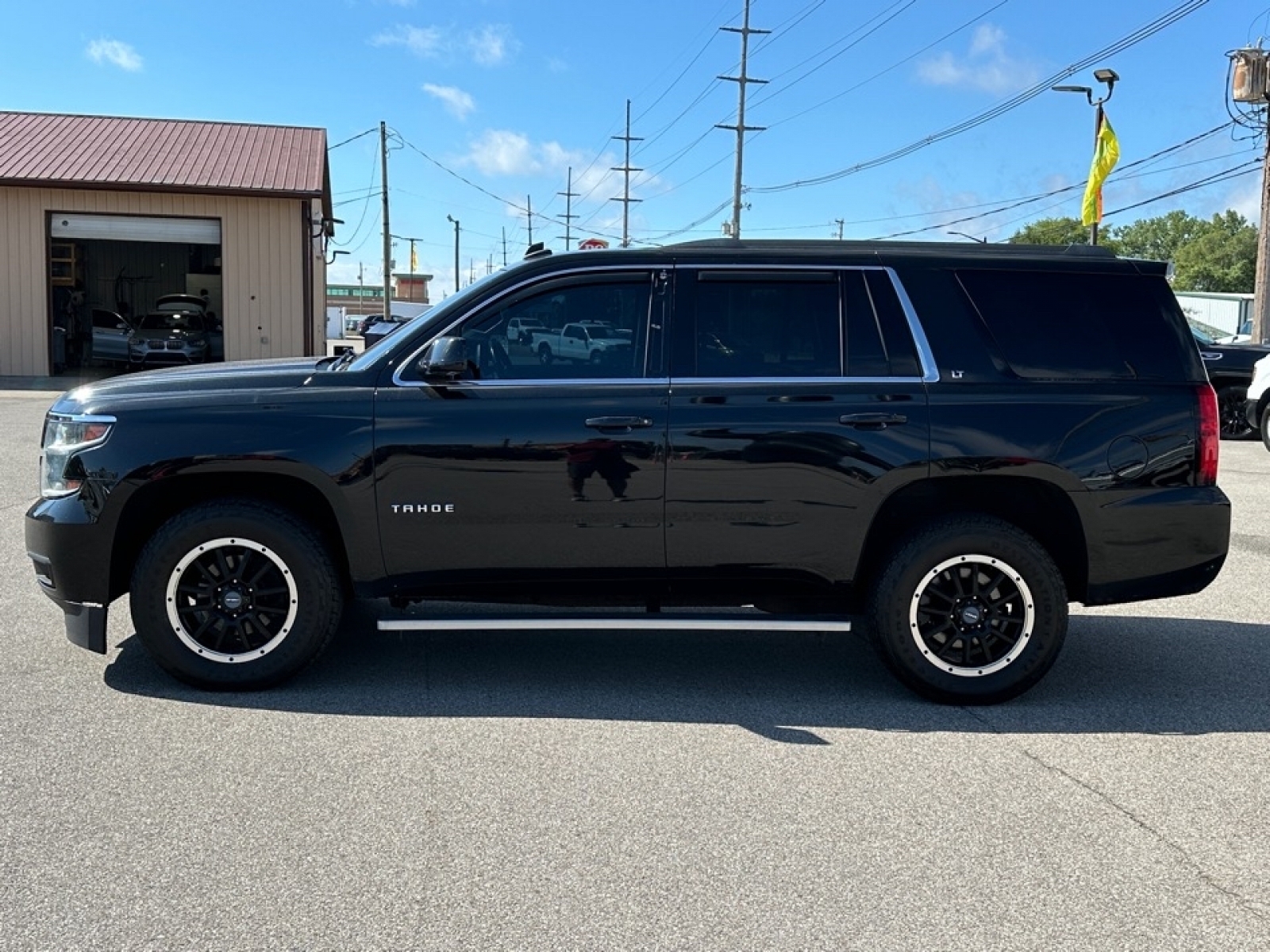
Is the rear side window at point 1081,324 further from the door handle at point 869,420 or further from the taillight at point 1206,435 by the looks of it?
the door handle at point 869,420

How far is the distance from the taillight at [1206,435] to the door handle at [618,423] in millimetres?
2404

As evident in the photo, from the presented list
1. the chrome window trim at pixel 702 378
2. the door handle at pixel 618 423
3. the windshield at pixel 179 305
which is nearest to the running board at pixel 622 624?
the door handle at pixel 618 423

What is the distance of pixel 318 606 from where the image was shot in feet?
16.9

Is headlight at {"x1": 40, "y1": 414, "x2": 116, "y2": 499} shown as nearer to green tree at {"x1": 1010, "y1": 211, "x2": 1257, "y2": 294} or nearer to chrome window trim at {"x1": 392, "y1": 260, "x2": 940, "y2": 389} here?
chrome window trim at {"x1": 392, "y1": 260, "x2": 940, "y2": 389}

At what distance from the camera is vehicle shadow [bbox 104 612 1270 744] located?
16.8 ft

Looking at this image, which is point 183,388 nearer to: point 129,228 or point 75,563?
point 75,563

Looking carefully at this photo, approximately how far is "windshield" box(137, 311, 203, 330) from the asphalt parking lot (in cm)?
2492

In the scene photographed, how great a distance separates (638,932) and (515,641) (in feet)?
9.98

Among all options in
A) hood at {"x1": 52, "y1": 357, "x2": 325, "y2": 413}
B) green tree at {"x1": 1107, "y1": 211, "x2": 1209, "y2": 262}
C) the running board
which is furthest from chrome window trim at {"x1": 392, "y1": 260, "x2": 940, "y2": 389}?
green tree at {"x1": 1107, "y1": 211, "x2": 1209, "y2": 262}

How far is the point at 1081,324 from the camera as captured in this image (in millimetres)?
5355

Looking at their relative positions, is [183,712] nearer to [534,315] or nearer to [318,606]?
[318,606]

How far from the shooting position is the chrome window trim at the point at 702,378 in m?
5.18

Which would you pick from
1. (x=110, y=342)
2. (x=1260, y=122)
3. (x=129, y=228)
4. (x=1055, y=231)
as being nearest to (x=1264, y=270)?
(x=1260, y=122)

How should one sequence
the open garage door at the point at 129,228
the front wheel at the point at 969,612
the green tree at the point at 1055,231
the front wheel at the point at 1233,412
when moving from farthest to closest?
the green tree at the point at 1055,231 < the open garage door at the point at 129,228 < the front wheel at the point at 1233,412 < the front wheel at the point at 969,612
